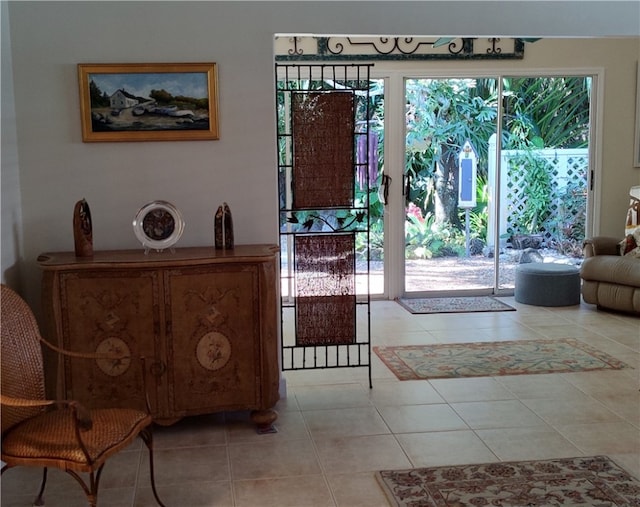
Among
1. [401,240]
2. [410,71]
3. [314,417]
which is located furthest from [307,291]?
[410,71]

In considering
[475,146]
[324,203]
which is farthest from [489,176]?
[324,203]

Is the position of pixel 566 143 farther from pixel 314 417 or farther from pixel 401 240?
pixel 314 417

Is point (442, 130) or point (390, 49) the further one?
point (442, 130)

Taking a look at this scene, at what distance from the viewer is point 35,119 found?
377 centimetres

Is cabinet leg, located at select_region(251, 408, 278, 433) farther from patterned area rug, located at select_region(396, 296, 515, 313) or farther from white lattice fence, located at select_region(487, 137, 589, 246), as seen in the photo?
white lattice fence, located at select_region(487, 137, 589, 246)

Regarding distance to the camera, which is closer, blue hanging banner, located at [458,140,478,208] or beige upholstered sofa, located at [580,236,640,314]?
beige upholstered sofa, located at [580,236,640,314]

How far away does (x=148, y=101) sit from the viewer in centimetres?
383

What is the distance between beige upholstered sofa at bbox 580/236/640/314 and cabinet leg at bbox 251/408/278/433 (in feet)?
12.1

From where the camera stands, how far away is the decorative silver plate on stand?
369cm

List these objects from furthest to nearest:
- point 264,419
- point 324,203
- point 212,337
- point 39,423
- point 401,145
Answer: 1. point 401,145
2. point 324,203
3. point 264,419
4. point 212,337
5. point 39,423

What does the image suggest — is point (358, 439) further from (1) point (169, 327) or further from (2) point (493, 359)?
(2) point (493, 359)

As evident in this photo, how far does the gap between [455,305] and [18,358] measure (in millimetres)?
4577

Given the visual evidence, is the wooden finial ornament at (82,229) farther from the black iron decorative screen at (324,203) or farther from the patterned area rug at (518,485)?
the patterned area rug at (518,485)

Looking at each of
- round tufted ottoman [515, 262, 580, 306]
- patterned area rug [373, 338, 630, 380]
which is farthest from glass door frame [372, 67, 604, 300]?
patterned area rug [373, 338, 630, 380]
